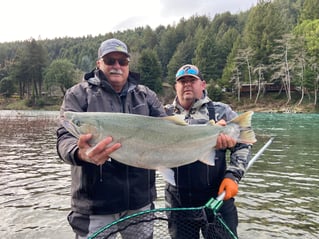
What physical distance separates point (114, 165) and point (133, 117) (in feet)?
1.82

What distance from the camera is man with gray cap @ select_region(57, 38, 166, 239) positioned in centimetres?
335

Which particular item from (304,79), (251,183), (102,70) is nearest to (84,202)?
(102,70)

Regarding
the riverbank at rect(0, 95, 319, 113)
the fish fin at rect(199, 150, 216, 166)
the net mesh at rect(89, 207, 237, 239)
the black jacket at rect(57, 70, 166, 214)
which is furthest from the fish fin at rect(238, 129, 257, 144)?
the riverbank at rect(0, 95, 319, 113)

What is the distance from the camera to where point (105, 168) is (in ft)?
11.1

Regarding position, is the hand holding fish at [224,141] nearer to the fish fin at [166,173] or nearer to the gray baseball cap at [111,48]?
the fish fin at [166,173]

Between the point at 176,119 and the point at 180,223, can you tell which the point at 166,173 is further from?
the point at 180,223

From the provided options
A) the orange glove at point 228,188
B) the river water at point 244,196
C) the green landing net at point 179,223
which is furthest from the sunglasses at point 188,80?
the river water at point 244,196

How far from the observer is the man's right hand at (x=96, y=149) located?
2949mm

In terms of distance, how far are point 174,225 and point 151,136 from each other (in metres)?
1.60

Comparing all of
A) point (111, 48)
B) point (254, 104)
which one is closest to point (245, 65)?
point (254, 104)

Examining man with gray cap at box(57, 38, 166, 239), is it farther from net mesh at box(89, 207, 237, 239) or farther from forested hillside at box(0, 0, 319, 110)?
forested hillside at box(0, 0, 319, 110)

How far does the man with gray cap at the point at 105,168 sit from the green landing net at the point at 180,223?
5 centimetres

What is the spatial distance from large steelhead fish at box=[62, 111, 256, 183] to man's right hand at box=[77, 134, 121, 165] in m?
0.08

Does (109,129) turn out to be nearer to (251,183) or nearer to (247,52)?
(251,183)
